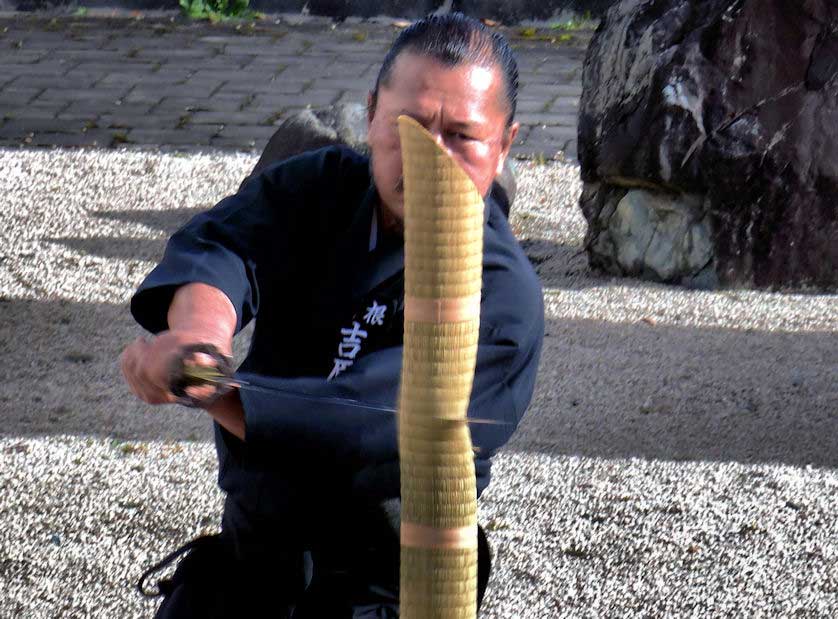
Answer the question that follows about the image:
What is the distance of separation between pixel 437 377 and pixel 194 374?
24cm

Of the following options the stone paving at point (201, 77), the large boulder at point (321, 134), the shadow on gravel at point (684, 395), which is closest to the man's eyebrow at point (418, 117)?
the shadow on gravel at point (684, 395)

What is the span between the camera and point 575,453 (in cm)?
355

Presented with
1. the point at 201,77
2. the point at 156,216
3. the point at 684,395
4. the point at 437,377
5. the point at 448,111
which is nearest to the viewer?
the point at 437,377

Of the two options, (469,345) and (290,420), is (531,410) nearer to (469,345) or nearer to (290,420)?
(290,420)

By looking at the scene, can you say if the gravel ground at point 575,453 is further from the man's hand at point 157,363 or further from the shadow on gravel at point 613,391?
the man's hand at point 157,363

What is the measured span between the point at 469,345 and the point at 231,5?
935 cm

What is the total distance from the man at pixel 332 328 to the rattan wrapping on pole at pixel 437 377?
0.29m

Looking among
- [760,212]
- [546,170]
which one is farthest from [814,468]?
[546,170]

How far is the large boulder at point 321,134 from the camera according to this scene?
18.0 ft

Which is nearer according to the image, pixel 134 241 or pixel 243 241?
pixel 243 241

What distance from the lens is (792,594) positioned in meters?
2.81

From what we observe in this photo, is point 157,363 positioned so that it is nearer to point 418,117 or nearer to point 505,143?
point 418,117

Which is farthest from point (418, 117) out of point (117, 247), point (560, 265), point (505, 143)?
point (117, 247)

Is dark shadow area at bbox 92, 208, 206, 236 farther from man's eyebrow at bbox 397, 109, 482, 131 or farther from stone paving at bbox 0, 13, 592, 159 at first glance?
man's eyebrow at bbox 397, 109, 482, 131
